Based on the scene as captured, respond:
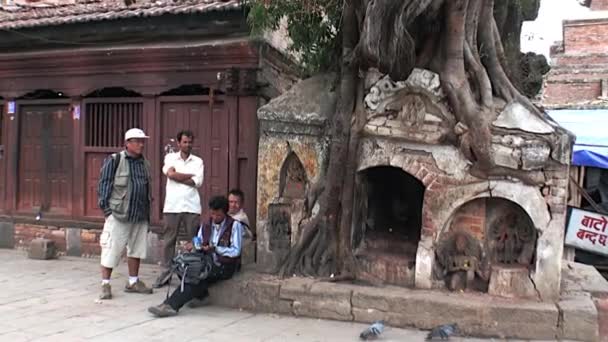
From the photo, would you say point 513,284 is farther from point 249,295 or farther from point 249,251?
point 249,251

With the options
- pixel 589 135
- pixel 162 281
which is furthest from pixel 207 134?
pixel 589 135

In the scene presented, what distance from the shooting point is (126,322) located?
248 inches

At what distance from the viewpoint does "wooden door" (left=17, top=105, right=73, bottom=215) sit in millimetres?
10609

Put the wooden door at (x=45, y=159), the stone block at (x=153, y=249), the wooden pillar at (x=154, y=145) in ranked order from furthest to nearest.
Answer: the wooden door at (x=45, y=159)
the wooden pillar at (x=154, y=145)
the stone block at (x=153, y=249)

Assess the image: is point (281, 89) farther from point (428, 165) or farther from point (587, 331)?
point (587, 331)

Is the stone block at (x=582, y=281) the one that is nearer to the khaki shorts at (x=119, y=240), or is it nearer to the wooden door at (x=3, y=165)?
the khaki shorts at (x=119, y=240)

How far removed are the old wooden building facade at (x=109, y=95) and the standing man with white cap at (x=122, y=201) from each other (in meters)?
1.98

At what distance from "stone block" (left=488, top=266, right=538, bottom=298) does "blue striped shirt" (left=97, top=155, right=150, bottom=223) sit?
4.18 metres

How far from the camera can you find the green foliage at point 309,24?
24.7 feet

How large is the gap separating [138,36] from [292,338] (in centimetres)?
598

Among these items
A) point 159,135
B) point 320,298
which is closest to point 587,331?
point 320,298

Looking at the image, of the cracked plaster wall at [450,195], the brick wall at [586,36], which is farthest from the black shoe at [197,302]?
the brick wall at [586,36]

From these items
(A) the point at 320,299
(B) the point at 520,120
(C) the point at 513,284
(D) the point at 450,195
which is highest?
(B) the point at 520,120

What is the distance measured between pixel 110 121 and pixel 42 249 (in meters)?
2.40
